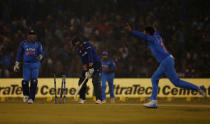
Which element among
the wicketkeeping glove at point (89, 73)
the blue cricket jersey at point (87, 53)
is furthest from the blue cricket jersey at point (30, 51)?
the wicketkeeping glove at point (89, 73)

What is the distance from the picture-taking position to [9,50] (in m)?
23.5

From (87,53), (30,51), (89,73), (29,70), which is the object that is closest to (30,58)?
(30,51)

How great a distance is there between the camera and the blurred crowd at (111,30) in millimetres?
24047

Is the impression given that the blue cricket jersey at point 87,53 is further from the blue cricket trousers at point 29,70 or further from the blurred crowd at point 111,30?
the blurred crowd at point 111,30

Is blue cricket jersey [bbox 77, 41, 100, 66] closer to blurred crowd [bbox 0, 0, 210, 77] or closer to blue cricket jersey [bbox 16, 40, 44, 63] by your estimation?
blue cricket jersey [bbox 16, 40, 44, 63]

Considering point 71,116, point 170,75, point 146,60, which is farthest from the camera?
point 146,60

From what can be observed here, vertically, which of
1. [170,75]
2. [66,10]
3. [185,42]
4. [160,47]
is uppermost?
[66,10]

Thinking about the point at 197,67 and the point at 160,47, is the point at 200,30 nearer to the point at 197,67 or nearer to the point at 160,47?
the point at 197,67

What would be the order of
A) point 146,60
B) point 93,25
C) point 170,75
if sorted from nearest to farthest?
point 170,75, point 146,60, point 93,25

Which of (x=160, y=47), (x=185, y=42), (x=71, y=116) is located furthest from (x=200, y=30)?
(x=71, y=116)

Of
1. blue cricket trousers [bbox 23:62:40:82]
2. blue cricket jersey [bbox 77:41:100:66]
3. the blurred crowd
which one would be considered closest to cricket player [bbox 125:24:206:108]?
blue cricket jersey [bbox 77:41:100:66]

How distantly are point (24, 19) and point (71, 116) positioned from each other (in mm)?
17964

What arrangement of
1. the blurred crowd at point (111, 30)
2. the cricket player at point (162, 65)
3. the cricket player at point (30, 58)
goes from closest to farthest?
the cricket player at point (162, 65) < the cricket player at point (30, 58) < the blurred crowd at point (111, 30)

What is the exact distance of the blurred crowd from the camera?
78.9 feet
